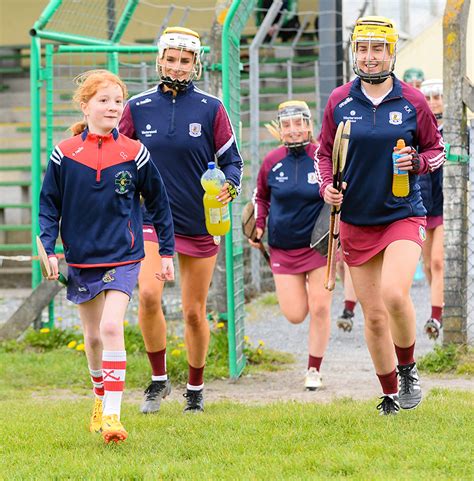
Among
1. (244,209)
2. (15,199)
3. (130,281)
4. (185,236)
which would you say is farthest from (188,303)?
(15,199)

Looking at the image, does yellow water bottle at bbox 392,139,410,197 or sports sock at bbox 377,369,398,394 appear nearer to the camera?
yellow water bottle at bbox 392,139,410,197

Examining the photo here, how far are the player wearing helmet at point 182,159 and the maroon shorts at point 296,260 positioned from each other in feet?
4.70

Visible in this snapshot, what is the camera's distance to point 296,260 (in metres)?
8.77

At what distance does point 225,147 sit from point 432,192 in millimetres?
3838

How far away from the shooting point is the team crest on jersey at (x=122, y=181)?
6211mm

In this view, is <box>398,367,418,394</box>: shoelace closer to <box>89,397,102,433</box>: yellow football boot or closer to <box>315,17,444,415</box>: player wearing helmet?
<box>315,17,444,415</box>: player wearing helmet

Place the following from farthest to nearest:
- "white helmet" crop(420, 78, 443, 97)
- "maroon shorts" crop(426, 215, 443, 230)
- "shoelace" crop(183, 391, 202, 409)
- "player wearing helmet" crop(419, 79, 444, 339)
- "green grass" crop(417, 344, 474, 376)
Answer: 1. "white helmet" crop(420, 78, 443, 97)
2. "maroon shorts" crop(426, 215, 443, 230)
3. "player wearing helmet" crop(419, 79, 444, 339)
4. "green grass" crop(417, 344, 474, 376)
5. "shoelace" crop(183, 391, 202, 409)

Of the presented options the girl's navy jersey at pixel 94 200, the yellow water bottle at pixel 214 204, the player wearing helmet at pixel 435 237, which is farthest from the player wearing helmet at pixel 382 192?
the player wearing helmet at pixel 435 237

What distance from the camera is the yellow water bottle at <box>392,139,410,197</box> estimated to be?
251 inches

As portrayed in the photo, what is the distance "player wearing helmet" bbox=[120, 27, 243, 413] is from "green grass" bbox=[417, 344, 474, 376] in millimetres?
2158

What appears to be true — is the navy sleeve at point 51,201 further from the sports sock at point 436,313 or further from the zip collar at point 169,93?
the sports sock at point 436,313

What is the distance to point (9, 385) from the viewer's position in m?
8.66

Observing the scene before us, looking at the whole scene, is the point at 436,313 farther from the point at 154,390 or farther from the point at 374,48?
the point at 374,48

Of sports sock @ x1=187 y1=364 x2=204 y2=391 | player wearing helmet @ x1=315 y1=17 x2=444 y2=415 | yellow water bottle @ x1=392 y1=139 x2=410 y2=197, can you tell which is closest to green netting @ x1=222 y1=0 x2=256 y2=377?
sports sock @ x1=187 y1=364 x2=204 y2=391
